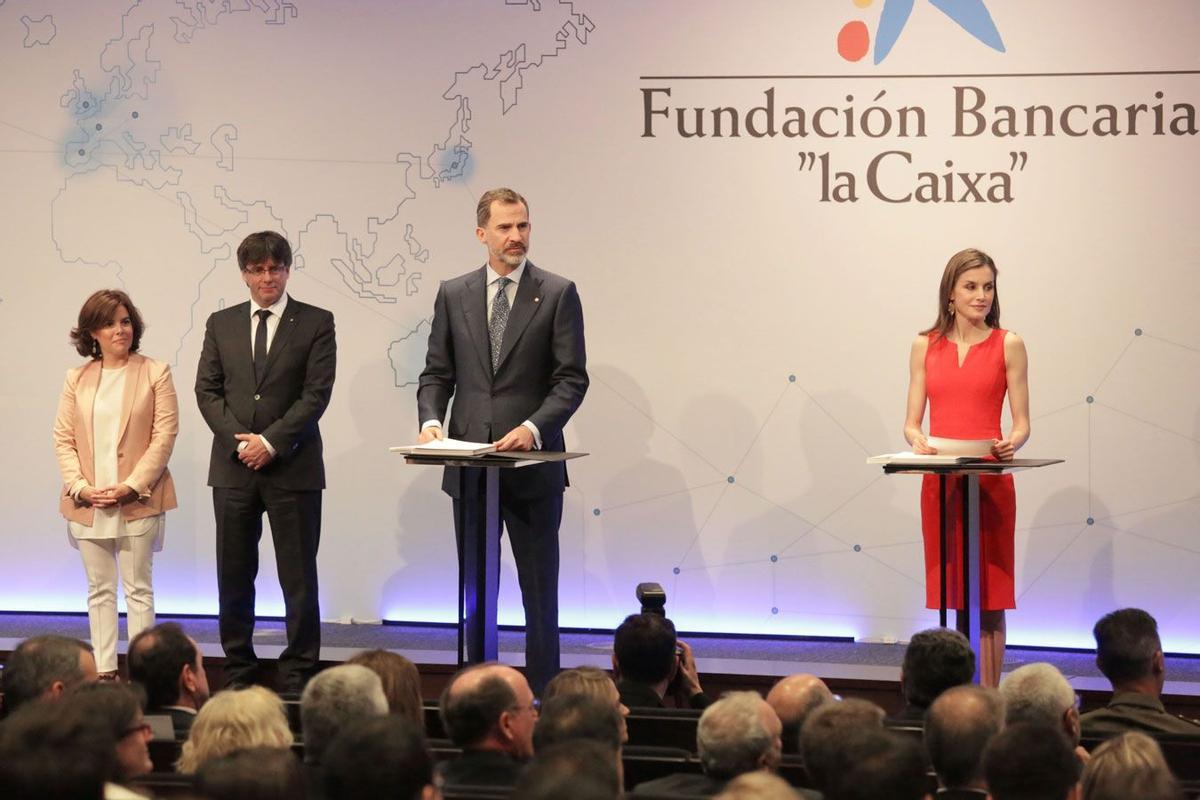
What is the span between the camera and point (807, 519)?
6770 millimetres

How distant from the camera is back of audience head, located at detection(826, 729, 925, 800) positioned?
2572mm

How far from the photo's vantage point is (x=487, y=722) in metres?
3.32

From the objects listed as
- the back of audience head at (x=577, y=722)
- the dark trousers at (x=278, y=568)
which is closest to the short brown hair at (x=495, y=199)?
the dark trousers at (x=278, y=568)

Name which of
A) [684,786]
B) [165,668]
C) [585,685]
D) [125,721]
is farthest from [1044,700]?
[165,668]

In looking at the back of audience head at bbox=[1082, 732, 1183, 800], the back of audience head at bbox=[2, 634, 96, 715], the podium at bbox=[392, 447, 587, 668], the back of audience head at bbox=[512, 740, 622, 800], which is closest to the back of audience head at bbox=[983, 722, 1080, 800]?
the back of audience head at bbox=[1082, 732, 1183, 800]

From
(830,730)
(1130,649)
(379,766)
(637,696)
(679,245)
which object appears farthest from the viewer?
(679,245)

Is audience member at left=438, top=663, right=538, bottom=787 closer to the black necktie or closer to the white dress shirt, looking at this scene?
the white dress shirt

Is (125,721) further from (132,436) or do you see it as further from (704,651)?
(704,651)

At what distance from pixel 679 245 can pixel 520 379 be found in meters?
1.77

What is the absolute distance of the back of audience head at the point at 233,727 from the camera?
3.11 meters

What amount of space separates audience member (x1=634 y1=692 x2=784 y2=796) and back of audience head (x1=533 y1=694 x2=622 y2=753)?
0.14 metres

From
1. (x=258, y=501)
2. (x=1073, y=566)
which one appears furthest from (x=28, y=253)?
(x=1073, y=566)

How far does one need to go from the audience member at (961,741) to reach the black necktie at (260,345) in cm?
328

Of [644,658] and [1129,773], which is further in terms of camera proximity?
[644,658]
